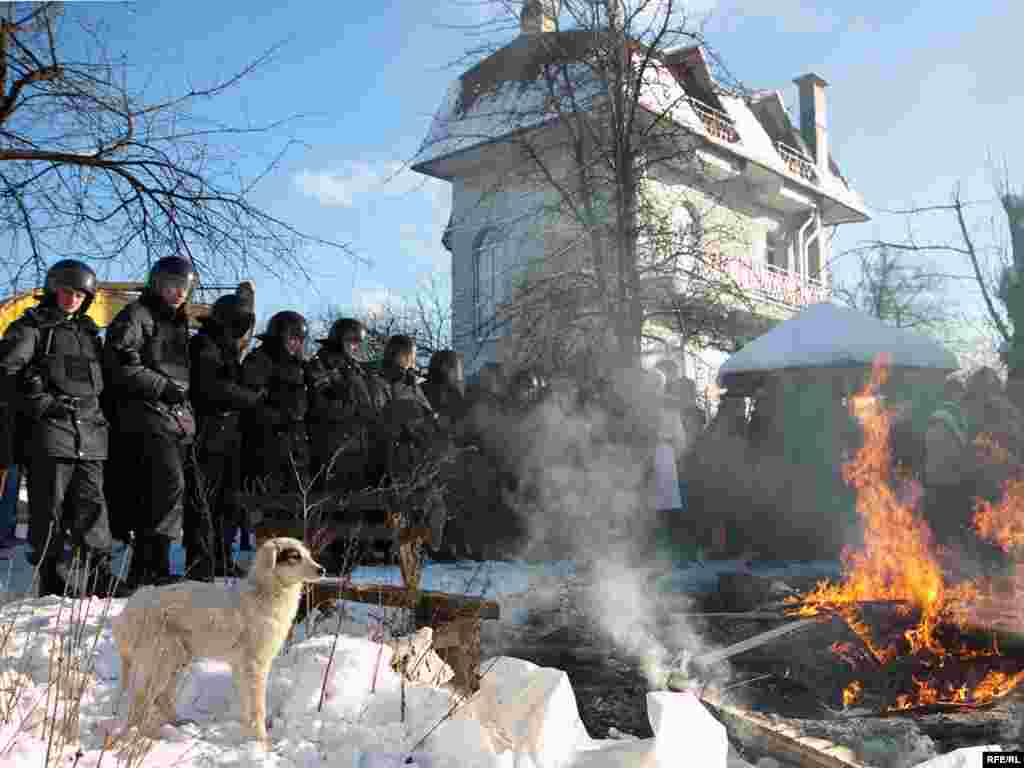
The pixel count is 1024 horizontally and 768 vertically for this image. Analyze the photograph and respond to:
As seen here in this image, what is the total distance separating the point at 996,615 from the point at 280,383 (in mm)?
6430

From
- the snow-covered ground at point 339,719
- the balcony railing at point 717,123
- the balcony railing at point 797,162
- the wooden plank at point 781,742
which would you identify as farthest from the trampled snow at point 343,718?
the balcony railing at point 797,162

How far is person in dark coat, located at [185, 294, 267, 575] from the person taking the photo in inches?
304

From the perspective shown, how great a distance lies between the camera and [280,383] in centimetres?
840

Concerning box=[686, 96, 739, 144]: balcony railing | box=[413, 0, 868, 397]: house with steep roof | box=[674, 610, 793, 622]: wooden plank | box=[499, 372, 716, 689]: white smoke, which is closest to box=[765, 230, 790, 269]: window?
box=[413, 0, 868, 397]: house with steep roof

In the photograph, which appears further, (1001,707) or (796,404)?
(796,404)

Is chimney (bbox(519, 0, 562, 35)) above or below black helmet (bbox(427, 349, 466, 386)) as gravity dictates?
above

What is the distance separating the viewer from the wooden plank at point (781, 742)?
177 inches

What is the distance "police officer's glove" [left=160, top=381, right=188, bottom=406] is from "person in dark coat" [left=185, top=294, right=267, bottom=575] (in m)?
0.81

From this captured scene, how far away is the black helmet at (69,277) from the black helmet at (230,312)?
145 cm

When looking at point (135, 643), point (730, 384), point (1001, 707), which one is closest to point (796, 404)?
point (730, 384)

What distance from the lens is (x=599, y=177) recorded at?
13.5 meters

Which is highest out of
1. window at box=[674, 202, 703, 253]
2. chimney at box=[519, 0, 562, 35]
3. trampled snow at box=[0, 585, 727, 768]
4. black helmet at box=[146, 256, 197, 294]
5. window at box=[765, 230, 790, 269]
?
window at box=[765, 230, 790, 269]

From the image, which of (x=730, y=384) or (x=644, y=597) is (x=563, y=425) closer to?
(x=644, y=597)

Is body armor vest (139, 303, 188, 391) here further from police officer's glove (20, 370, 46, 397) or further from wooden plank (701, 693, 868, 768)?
wooden plank (701, 693, 868, 768)
